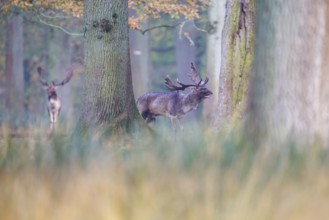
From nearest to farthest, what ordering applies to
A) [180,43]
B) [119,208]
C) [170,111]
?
[119,208], [170,111], [180,43]

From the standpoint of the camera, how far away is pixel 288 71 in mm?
9914

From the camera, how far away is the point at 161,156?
828cm

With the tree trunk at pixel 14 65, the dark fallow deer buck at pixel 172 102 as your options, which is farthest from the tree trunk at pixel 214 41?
the tree trunk at pixel 14 65

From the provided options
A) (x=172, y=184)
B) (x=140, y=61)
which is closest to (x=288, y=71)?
(x=172, y=184)

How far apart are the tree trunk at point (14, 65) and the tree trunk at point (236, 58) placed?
18.2 m

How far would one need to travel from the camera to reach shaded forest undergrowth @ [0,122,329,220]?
6988 mm

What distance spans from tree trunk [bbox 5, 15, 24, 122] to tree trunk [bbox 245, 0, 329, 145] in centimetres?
2276

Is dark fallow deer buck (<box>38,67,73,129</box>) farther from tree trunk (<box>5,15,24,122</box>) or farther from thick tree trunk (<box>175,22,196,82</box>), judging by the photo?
thick tree trunk (<box>175,22,196,82</box>)

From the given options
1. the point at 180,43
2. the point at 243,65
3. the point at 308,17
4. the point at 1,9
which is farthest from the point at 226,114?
the point at 180,43

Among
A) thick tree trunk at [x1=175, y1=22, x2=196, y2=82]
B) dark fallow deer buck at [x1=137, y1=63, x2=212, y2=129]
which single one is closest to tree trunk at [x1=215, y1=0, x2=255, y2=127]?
dark fallow deer buck at [x1=137, y1=63, x2=212, y2=129]

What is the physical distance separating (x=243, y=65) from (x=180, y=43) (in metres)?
29.0

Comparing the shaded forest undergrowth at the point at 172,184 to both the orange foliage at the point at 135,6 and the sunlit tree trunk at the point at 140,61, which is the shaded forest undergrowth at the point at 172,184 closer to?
the orange foliage at the point at 135,6

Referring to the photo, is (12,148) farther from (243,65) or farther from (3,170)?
(243,65)

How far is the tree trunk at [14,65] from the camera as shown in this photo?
106 feet
